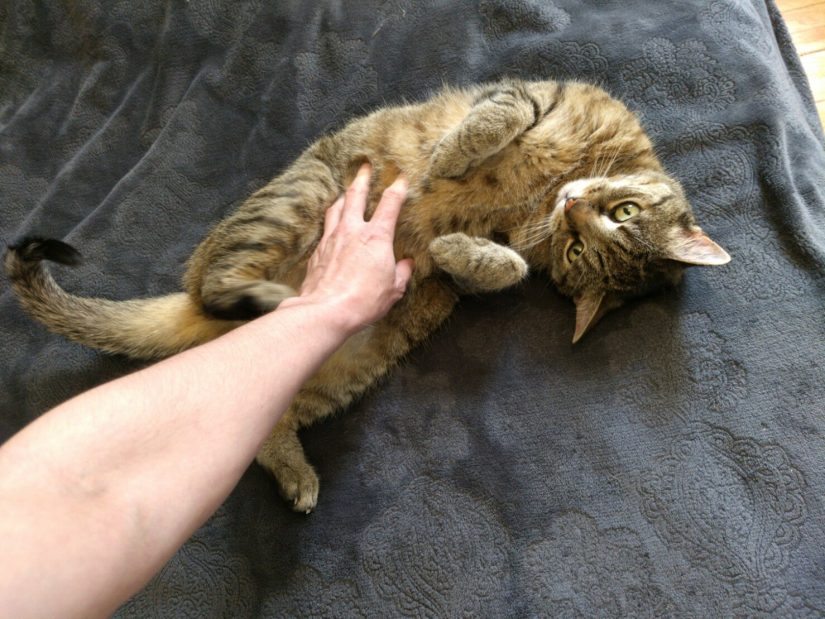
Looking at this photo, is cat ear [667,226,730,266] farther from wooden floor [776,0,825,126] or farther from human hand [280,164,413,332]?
wooden floor [776,0,825,126]

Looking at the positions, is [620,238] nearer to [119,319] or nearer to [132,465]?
[132,465]

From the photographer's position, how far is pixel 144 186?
1.81 m

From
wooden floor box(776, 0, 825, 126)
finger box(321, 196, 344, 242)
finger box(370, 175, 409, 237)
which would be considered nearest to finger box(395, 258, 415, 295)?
finger box(370, 175, 409, 237)

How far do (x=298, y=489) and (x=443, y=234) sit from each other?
2.84 feet

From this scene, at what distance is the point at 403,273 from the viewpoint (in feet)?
5.08

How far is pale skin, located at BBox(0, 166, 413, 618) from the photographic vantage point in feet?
2.27

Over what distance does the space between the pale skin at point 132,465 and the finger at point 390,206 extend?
452 mm

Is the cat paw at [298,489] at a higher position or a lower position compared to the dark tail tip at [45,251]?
lower

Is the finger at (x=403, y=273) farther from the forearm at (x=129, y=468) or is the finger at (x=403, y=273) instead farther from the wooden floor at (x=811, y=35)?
the wooden floor at (x=811, y=35)

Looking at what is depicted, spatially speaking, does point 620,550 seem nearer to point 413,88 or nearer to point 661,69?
point 661,69

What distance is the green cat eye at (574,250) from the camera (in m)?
1.54

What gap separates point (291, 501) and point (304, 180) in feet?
3.12

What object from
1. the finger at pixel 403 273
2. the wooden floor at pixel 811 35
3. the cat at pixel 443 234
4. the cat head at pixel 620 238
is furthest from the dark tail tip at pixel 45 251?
the wooden floor at pixel 811 35

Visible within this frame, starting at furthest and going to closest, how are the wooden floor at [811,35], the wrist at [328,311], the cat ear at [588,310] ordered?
the wooden floor at [811,35] < the cat ear at [588,310] < the wrist at [328,311]
